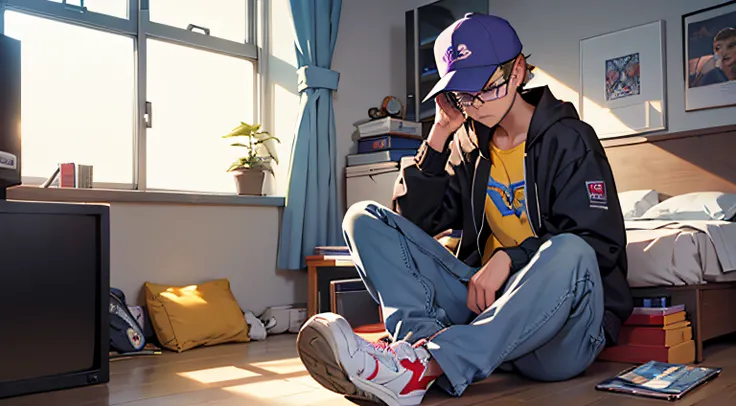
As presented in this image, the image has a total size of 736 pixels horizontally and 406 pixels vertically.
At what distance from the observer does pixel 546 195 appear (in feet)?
5.53

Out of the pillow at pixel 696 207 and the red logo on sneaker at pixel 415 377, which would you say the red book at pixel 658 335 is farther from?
the red logo on sneaker at pixel 415 377

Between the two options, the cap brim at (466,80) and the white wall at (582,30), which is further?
the white wall at (582,30)

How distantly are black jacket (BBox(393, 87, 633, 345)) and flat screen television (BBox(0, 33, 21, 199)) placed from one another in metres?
1.02

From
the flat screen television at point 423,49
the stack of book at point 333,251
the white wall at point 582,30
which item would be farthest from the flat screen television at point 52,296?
the white wall at point 582,30

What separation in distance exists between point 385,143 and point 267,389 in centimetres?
195

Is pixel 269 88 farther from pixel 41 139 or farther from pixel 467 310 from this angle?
pixel 467 310

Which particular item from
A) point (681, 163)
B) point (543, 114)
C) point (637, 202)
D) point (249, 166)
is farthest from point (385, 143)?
point (543, 114)

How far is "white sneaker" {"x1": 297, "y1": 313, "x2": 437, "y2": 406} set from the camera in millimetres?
1301

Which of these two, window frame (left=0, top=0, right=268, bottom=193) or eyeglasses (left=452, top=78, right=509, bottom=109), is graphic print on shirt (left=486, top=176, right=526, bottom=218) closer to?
eyeglasses (left=452, top=78, right=509, bottom=109)

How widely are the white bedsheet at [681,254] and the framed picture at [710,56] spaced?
34.1 inches

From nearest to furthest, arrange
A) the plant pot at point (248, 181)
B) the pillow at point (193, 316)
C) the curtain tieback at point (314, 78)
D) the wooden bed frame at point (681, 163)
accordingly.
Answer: the pillow at point (193, 316), the wooden bed frame at point (681, 163), the plant pot at point (248, 181), the curtain tieback at point (314, 78)

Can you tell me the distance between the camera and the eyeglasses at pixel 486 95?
5.44 ft

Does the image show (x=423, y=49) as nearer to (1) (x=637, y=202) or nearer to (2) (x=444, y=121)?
(1) (x=637, y=202)

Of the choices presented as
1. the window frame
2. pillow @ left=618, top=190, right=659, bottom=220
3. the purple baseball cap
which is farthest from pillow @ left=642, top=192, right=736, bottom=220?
the window frame
